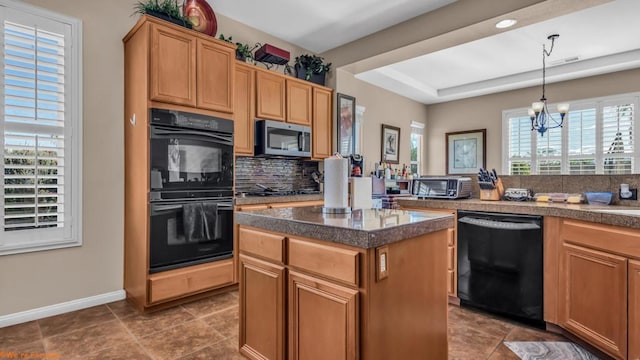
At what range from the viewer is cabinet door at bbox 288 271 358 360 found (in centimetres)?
131

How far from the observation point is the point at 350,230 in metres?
1.32

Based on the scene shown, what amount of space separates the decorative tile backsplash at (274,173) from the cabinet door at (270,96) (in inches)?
24.1

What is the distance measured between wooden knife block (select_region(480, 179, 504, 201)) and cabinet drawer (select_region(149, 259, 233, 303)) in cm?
251

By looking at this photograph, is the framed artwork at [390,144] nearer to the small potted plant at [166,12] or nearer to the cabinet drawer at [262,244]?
the small potted plant at [166,12]

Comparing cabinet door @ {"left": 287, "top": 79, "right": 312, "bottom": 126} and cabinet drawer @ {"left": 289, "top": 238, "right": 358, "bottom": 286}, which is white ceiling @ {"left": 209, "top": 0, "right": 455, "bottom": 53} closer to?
cabinet door @ {"left": 287, "top": 79, "right": 312, "bottom": 126}

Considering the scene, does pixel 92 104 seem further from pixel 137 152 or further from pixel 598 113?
pixel 598 113

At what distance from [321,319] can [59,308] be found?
2.46m

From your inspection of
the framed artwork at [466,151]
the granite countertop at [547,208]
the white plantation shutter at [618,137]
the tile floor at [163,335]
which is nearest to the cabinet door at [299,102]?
the granite countertop at [547,208]

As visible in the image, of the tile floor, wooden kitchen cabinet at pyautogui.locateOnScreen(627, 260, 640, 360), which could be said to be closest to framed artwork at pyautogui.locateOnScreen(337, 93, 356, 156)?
the tile floor

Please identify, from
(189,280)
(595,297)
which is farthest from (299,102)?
(595,297)

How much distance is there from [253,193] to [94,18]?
2209mm

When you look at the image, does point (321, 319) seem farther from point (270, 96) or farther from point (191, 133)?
point (270, 96)

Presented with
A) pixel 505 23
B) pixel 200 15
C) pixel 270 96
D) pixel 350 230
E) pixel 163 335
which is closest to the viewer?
pixel 350 230

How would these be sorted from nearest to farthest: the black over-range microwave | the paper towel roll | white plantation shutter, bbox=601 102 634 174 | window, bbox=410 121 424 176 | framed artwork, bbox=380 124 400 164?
the paper towel roll, the black over-range microwave, white plantation shutter, bbox=601 102 634 174, framed artwork, bbox=380 124 400 164, window, bbox=410 121 424 176
